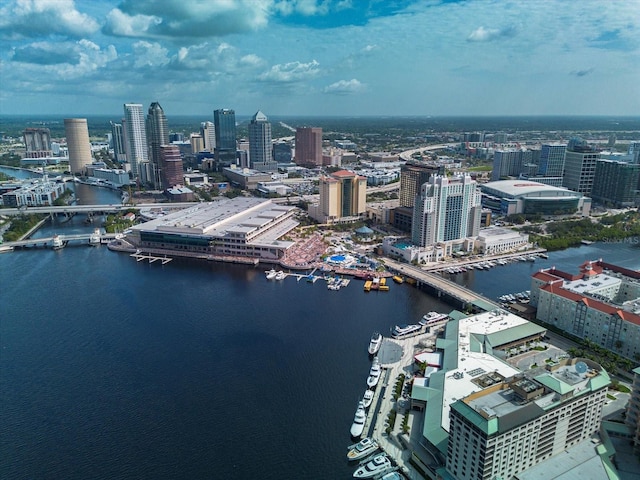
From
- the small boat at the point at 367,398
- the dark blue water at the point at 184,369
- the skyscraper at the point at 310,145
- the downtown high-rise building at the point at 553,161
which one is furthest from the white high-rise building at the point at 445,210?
the skyscraper at the point at 310,145

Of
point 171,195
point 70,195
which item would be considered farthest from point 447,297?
point 70,195

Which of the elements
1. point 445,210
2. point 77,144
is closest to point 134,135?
point 77,144

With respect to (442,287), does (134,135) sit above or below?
above

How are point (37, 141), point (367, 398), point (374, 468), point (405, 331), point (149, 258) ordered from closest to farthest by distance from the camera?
1. point (374, 468)
2. point (367, 398)
3. point (405, 331)
4. point (149, 258)
5. point (37, 141)

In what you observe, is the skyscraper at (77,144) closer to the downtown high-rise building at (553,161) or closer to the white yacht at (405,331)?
the downtown high-rise building at (553,161)

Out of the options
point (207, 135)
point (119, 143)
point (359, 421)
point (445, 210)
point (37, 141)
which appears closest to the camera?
point (359, 421)

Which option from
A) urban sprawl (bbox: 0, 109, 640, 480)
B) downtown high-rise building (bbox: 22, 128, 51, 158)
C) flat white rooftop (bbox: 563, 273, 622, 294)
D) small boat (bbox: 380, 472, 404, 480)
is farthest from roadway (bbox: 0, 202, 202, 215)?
downtown high-rise building (bbox: 22, 128, 51, 158)

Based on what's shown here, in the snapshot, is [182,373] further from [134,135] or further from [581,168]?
[134,135]
